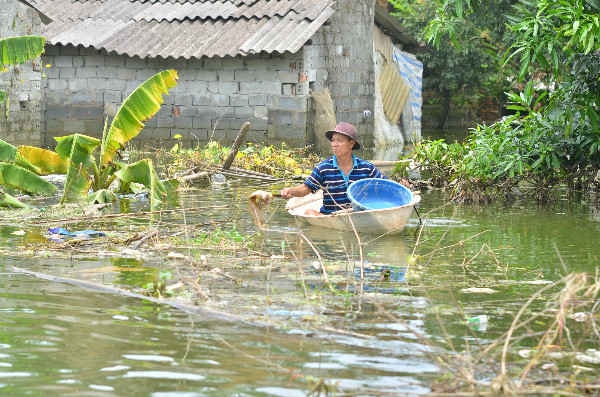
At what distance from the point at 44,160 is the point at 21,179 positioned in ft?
4.02

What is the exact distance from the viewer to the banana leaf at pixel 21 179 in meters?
10.9

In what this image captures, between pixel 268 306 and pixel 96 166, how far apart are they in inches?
247

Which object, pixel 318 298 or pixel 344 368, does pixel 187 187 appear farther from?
pixel 344 368

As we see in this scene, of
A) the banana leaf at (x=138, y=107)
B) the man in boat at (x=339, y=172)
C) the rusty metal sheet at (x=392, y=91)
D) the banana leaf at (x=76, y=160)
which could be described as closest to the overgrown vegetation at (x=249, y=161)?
the banana leaf at (x=138, y=107)

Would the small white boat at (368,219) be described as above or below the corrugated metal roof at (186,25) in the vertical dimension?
below

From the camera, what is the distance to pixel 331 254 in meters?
8.79

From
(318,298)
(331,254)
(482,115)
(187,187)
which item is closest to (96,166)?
(187,187)

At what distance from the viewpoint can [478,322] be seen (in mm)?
5961

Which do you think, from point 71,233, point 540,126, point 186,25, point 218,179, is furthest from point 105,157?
point 186,25

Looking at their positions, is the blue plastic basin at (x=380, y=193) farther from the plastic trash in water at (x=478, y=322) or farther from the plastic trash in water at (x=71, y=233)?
the plastic trash in water at (x=478, y=322)

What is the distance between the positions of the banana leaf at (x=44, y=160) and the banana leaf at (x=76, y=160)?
0.64m

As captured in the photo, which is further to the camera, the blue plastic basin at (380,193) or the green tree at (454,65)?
the green tree at (454,65)

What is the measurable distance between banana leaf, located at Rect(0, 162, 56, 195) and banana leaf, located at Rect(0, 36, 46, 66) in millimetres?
1206

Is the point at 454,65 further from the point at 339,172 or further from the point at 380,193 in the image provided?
the point at 339,172
